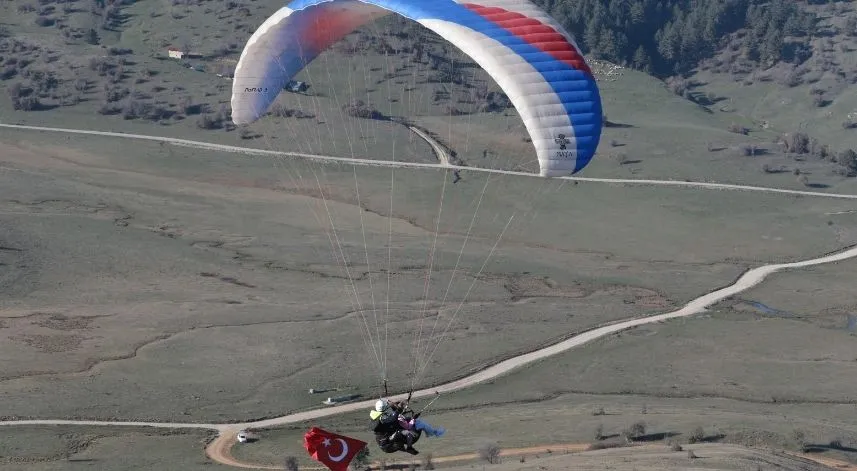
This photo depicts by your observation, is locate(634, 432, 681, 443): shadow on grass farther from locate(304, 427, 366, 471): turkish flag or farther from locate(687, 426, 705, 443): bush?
locate(304, 427, 366, 471): turkish flag

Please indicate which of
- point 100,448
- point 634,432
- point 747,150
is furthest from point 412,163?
point 100,448

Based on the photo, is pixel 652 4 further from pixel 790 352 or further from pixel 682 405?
pixel 682 405

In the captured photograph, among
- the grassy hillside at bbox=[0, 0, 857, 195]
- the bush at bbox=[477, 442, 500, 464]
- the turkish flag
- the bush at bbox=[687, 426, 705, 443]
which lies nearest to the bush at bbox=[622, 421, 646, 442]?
the bush at bbox=[687, 426, 705, 443]

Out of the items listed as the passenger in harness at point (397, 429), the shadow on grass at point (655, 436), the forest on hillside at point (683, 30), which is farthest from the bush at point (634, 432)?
the forest on hillside at point (683, 30)

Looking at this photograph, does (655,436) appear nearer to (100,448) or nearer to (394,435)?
(394,435)

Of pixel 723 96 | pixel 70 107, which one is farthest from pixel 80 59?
pixel 723 96
